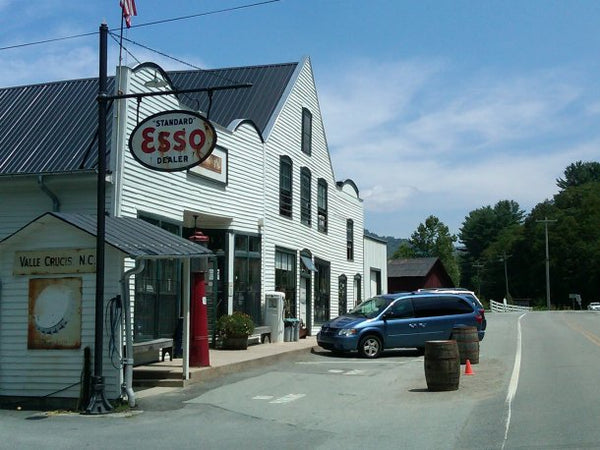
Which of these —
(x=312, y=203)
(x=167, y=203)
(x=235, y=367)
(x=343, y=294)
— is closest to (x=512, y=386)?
(x=235, y=367)

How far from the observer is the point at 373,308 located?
70.6 feet

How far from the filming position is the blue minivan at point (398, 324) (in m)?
20.5

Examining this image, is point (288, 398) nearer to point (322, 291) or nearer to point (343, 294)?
point (322, 291)

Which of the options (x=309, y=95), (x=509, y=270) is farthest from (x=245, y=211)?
(x=509, y=270)

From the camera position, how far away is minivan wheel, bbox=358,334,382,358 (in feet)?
67.1

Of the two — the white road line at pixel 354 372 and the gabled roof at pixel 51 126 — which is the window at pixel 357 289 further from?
the white road line at pixel 354 372

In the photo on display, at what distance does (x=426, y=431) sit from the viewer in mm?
9641

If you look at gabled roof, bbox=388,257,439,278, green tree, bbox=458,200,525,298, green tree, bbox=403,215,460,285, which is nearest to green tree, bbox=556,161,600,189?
green tree, bbox=458,200,525,298

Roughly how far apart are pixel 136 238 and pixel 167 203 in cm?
470

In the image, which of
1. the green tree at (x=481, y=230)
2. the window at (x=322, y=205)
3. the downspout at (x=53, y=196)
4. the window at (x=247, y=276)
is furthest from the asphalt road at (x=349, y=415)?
the green tree at (x=481, y=230)

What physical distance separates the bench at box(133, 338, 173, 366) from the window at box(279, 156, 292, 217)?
9.26m

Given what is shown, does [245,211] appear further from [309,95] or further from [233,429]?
[233,429]

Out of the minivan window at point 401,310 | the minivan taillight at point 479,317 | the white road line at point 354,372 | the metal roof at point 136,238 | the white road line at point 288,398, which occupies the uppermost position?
the metal roof at point 136,238

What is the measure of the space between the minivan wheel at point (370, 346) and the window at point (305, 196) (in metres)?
7.00
